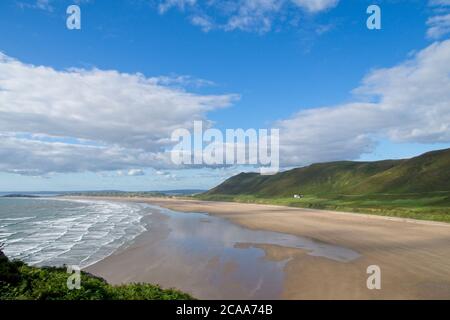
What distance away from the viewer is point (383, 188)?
123 m

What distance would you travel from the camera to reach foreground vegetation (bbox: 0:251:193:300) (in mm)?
9656

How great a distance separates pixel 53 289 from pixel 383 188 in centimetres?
12737

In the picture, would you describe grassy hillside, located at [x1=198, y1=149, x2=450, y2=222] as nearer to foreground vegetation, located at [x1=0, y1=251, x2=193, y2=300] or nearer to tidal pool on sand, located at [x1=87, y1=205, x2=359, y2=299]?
tidal pool on sand, located at [x1=87, y1=205, x2=359, y2=299]

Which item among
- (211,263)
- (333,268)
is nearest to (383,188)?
(333,268)

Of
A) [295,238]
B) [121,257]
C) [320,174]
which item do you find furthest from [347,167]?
[121,257]

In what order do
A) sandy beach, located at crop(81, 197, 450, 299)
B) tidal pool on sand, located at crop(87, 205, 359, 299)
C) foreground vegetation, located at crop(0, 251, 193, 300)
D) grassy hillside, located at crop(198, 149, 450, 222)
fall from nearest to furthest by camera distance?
foreground vegetation, located at crop(0, 251, 193, 300)
sandy beach, located at crop(81, 197, 450, 299)
tidal pool on sand, located at crop(87, 205, 359, 299)
grassy hillside, located at crop(198, 149, 450, 222)

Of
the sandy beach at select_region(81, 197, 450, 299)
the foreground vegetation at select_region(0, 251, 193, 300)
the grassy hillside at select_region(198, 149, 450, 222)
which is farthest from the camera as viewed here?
the grassy hillside at select_region(198, 149, 450, 222)

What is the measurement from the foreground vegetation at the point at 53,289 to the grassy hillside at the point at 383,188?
53.2 metres

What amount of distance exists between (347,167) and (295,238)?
529 feet

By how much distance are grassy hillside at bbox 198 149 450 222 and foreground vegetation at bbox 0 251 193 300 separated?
53.2 meters

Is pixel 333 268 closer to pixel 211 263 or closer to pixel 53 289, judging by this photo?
pixel 211 263

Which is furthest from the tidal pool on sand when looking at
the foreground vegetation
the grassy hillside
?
the grassy hillside
